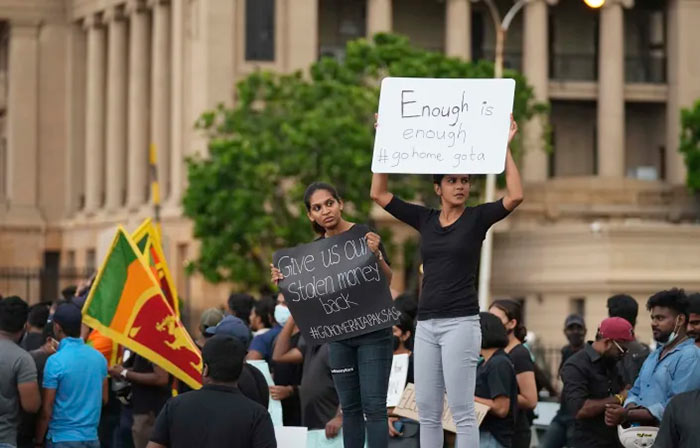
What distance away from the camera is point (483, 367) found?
54.1 ft

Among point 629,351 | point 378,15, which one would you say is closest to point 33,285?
point 378,15

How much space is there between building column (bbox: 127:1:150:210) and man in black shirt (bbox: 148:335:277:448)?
208 ft

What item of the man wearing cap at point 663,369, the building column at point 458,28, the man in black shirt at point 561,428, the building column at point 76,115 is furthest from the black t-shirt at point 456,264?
the building column at point 76,115

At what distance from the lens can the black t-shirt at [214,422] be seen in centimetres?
1236

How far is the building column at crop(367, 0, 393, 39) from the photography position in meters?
69.8

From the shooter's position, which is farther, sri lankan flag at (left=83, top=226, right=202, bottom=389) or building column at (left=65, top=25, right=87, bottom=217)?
building column at (left=65, top=25, right=87, bottom=217)

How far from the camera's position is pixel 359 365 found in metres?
14.9

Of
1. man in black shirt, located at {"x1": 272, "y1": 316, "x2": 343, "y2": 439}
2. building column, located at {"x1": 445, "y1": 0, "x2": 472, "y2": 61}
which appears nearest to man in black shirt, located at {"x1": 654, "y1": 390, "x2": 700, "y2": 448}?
man in black shirt, located at {"x1": 272, "y1": 316, "x2": 343, "y2": 439}

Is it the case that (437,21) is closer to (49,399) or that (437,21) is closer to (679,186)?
(679,186)

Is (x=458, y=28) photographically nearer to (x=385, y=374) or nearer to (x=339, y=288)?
(x=339, y=288)

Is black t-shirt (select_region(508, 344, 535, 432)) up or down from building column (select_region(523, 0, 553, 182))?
down

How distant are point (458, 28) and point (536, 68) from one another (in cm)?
299

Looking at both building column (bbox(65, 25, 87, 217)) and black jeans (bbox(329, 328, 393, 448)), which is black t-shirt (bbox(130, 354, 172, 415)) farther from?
building column (bbox(65, 25, 87, 217))

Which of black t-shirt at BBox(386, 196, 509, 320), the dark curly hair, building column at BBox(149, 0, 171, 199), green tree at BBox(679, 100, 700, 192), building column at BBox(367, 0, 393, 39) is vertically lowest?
the dark curly hair
